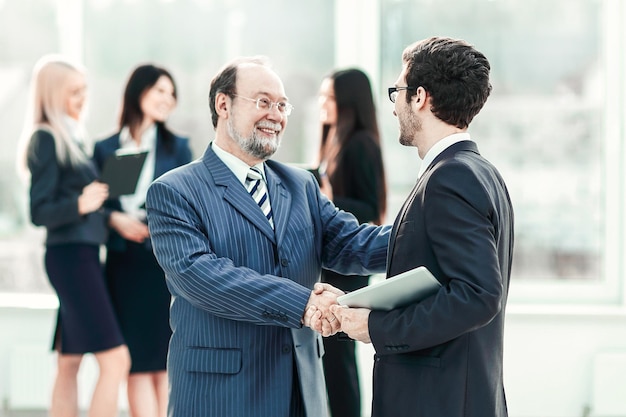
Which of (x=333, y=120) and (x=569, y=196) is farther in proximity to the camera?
(x=569, y=196)

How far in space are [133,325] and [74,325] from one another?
0.98 feet

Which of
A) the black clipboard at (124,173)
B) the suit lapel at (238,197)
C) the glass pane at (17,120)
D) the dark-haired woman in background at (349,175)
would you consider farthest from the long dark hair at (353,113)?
the glass pane at (17,120)

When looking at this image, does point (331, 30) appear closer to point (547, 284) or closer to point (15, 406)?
point (547, 284)

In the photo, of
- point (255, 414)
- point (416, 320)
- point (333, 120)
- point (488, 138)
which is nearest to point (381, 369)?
point (416, 320)

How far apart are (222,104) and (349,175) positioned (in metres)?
1.24

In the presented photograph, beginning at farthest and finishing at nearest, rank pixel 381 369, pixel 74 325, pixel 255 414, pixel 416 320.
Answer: pixel 74 325 < pixel 255 414 < pixel 381 369 < pixel 416 320

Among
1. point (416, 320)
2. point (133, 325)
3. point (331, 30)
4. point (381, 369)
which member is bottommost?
point (133, 325)

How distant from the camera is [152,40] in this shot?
474 centimetres

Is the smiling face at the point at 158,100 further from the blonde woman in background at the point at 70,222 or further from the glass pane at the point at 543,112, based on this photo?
the glass pane at the point at 543,112

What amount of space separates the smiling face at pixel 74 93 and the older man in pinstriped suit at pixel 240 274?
152 centimetres

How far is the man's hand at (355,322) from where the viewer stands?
196cm

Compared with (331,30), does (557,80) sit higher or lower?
lower

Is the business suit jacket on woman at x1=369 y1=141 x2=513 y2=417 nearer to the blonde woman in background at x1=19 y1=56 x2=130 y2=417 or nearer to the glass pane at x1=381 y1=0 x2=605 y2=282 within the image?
the blonde woman in background at x1=19 y1=56 x2=130 y2=417

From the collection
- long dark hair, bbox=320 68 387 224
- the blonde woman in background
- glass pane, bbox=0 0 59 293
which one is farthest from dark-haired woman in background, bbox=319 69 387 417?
glass pane, bbox=0 0 59 293
